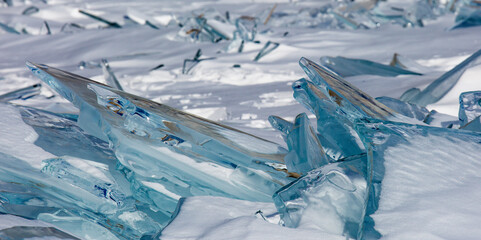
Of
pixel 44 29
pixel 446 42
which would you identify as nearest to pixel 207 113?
pixel 446 42

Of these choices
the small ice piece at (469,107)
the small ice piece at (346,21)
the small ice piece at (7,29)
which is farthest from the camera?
the small ice piece at (7,29)

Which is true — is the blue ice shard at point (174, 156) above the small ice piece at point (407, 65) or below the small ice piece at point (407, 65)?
above

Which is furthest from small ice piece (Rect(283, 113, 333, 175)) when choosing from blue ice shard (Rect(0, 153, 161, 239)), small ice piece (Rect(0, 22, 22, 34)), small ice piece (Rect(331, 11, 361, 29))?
small ice piece (Rect(0, 22, 22, 34))

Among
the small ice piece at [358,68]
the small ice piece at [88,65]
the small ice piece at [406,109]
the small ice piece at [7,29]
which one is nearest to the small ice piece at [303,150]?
the small ice piece at [406,109]

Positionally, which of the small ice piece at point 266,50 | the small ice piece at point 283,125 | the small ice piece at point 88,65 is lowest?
the small ice piece at point 88,65

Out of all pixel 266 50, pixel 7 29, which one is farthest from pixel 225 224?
pixel 7 29

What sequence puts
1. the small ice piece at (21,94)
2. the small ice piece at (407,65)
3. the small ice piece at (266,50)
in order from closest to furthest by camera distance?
the small ice piece at (21,94), the small ice piece at (407,65), the small ice piece at (266,50)

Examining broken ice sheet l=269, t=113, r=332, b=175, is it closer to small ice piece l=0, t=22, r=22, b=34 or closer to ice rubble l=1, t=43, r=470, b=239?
ice rubble l=1, t=43, r=470, b=239

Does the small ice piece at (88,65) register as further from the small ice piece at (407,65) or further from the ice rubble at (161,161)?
the ice rubble at (161,161)
